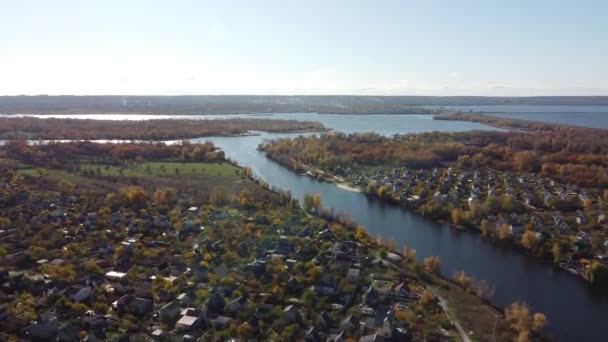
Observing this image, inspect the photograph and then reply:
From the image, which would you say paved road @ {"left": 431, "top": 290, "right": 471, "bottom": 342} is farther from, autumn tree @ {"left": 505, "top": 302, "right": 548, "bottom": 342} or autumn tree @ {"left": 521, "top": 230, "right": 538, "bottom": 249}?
autumn tree @ {"left": 521, "top": 230, "right": 538, "bottom": 249}

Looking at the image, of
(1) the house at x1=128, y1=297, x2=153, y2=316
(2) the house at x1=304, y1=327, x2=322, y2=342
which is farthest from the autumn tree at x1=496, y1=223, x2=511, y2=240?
(1) the house at x1=128, y1=297, x2=153, y2=316

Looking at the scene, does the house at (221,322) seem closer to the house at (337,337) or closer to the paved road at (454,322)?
the house at (337,337)

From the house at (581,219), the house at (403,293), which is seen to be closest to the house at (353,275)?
the house at (403,293)

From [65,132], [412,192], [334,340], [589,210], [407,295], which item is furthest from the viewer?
[65,132]

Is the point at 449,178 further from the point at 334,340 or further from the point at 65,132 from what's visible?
the point at 65,132

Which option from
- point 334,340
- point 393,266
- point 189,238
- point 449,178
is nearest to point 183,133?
point 449,178

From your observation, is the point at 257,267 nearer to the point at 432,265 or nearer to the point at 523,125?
the point at 432,265
